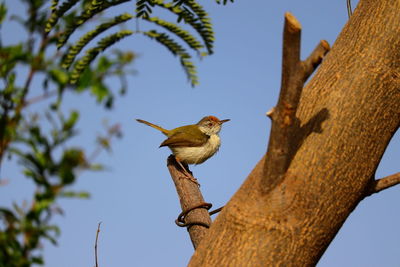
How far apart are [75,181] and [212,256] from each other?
5.78 ft

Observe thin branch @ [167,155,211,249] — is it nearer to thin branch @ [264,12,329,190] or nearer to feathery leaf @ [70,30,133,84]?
thin branch @ [264,12,329,190]

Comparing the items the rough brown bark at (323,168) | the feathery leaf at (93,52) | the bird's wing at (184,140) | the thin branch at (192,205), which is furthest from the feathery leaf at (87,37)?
the bird's wing at (184,140)

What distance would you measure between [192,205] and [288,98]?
220cm

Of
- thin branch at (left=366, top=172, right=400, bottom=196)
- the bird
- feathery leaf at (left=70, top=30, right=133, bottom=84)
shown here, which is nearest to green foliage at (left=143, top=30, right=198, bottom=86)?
feathery leaf at (left=70, top=30, right=133, bottom=84)

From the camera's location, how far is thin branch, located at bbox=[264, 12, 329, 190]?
8.41ft

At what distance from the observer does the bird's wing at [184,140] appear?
22.7 ft

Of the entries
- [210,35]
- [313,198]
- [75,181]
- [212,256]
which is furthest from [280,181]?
[75,181]

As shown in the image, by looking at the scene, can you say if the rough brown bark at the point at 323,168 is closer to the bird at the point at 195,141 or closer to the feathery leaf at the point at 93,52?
the feathery leaf at the point at 93,52

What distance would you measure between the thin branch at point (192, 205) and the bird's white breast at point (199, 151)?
0.62 meters

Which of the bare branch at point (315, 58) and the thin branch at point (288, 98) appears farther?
the bare branch at point (315, 58)

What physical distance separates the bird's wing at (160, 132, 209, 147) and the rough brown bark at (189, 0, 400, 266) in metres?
3.80

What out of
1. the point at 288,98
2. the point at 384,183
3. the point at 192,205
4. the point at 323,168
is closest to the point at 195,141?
the point at 192,205

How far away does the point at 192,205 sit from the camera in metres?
4.63

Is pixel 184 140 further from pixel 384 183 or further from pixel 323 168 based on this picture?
pixel 323 168
